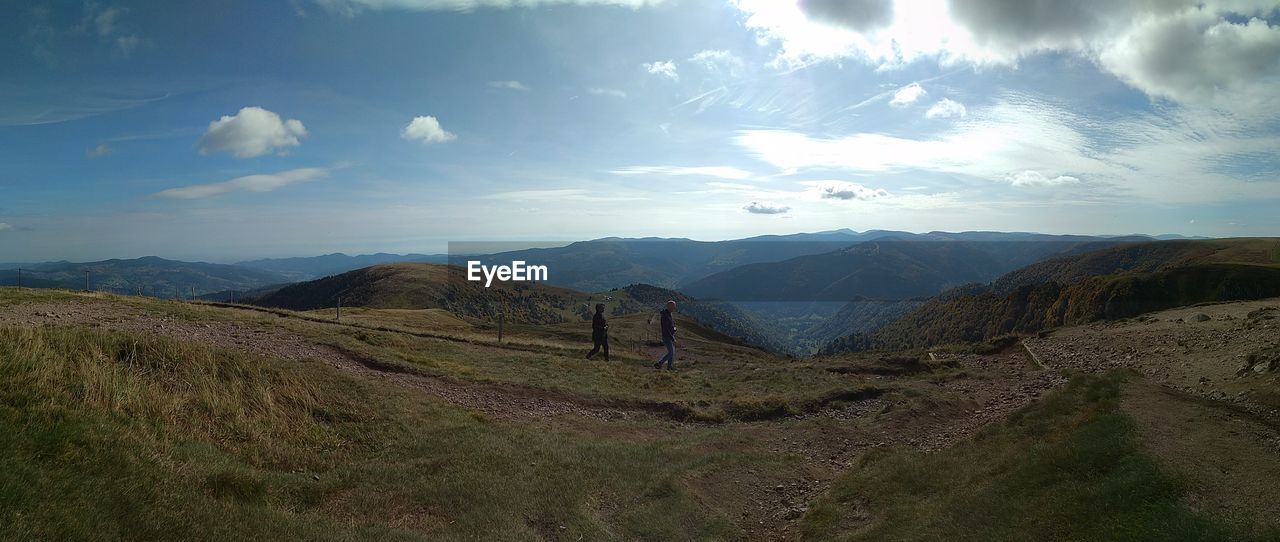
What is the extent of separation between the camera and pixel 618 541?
8.32 metres

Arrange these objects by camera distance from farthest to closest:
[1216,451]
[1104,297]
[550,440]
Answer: [1104,297] → [550,440] → [1216,451]

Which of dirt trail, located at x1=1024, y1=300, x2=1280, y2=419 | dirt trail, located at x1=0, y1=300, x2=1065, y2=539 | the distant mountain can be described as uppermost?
dirt trail, located at x1=1024, y1=300, x2=1280, y2=419

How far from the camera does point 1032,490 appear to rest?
7.59 meters

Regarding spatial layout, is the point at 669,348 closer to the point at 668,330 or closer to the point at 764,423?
the point at 668,330

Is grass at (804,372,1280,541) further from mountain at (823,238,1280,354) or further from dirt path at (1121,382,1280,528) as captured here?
mountain at (823,238,1280,354)

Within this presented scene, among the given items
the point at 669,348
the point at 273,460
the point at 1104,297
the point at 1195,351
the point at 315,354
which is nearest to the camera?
the point at 273,460

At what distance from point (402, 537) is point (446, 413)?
6826 mm

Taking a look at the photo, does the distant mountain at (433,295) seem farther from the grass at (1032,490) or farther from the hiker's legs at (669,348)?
the grass at (1032,490)

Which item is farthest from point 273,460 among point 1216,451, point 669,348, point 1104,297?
point 1104,297

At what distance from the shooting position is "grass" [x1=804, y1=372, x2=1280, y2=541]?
20.1ft

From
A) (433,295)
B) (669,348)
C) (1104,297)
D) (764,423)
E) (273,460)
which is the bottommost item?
(433,295)

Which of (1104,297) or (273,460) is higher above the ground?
(273,460)

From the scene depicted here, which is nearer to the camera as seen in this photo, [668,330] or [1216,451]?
[1216,451]

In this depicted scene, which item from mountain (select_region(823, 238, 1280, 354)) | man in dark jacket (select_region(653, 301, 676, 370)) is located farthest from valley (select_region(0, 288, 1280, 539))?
mountain (select_region(823, 238, 1280, 354))
